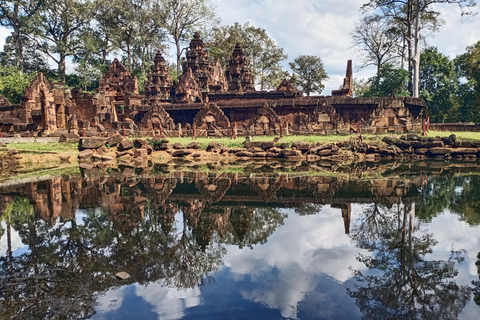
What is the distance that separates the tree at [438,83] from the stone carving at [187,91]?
21388 millimetres

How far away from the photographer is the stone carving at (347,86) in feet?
103

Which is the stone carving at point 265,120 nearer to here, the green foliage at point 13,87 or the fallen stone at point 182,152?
the fallen stone at point 182,152

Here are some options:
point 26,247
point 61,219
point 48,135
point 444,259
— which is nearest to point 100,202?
point 61,219

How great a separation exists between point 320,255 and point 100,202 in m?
6.26

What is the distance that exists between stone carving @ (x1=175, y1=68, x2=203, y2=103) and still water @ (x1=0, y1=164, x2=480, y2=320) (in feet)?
72.0

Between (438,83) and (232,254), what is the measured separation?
110ft

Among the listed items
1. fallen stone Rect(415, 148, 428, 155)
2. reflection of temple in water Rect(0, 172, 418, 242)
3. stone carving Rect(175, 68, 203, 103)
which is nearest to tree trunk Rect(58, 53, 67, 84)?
stone carving Rect(175, 68, 203, 103)

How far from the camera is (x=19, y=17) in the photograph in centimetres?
3919

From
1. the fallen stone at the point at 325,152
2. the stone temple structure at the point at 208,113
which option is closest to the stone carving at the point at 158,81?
the stone temple structure at the point at 208,113

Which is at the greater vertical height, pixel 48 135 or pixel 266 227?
pixel 48 135

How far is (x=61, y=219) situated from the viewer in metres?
7.35

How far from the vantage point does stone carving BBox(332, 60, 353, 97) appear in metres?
31.5

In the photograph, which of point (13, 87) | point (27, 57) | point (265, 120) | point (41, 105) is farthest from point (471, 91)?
point (27, 57)

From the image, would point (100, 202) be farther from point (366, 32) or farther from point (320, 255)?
point (366, 32)
